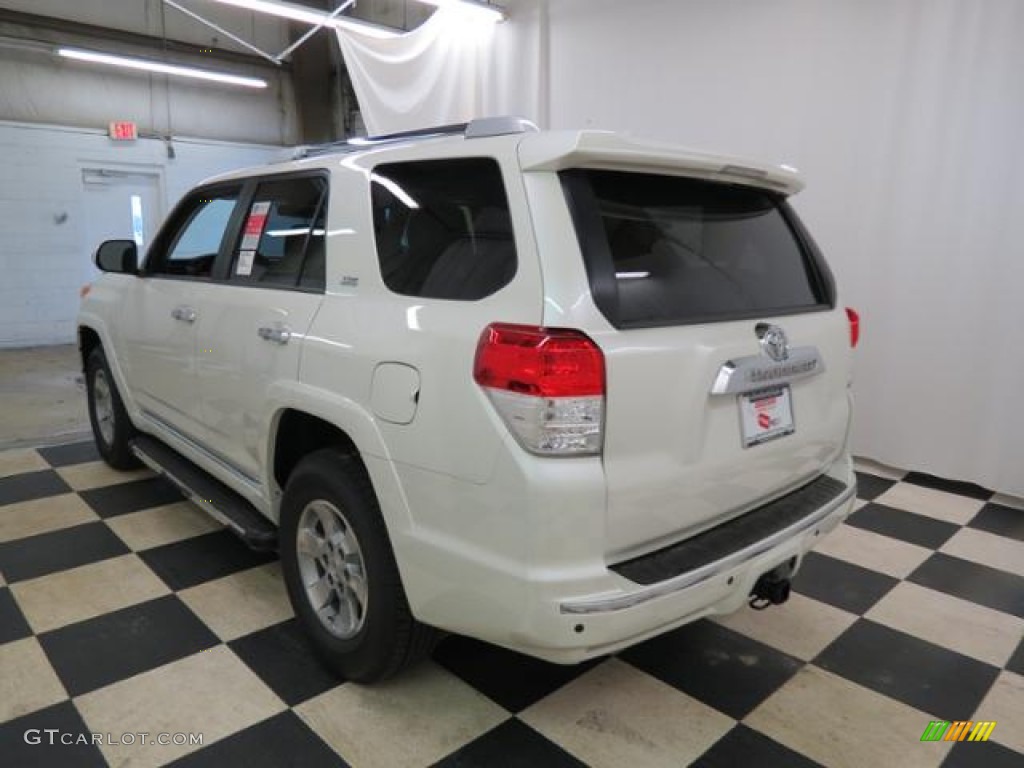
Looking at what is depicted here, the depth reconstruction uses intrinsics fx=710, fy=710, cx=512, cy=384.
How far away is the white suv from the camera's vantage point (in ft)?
4.58

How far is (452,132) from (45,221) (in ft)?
26.0

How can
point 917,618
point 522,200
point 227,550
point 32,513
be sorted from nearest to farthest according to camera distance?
point 522,200
point 917,618
point 227,550
point 32,513

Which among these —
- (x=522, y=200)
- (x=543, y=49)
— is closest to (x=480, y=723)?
(x=522, y=200)

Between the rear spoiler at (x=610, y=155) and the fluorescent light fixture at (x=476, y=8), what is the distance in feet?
12.9

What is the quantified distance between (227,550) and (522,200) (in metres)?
2.03

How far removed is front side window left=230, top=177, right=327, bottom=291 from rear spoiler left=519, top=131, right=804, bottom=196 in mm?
799

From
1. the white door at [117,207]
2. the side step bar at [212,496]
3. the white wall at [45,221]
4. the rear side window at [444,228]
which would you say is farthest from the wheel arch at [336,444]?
the white wall at [45,221]

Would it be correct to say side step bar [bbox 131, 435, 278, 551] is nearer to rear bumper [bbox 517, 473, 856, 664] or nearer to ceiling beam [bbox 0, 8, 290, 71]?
rear bumper [bbox 517, 473, 856, 664]

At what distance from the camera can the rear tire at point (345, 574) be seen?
1751 mm

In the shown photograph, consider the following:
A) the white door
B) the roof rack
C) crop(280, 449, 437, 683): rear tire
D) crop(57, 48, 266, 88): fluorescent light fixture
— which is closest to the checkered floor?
crop(280, 449, 437, 683): rear tire

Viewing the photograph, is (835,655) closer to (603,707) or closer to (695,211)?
(603,707)

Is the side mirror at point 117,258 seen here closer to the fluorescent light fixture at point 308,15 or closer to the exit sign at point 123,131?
the fluorescent light fixture at point 308,15

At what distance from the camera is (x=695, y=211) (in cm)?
179

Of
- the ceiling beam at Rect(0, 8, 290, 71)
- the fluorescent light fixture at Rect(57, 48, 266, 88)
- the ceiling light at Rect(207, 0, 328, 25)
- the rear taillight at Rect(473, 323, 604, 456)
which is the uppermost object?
the ceiling beam at Rect(0, 8, 290, 71)
